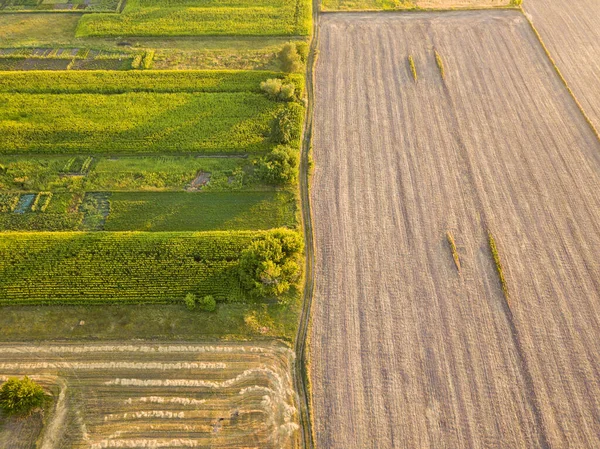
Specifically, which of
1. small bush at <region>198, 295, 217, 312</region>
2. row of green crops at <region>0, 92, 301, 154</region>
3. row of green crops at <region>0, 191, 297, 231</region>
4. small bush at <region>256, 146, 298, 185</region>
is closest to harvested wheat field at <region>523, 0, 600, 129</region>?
small bush at <region>256, 146, 298, 185</region>

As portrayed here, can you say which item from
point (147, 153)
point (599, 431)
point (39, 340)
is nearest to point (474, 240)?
point (599, 431)

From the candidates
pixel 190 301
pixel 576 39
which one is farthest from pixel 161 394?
pixel 576 39

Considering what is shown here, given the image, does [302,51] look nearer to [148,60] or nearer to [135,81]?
[148,60]

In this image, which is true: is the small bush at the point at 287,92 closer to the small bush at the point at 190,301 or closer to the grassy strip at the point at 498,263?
the small bush at the point at 190,301

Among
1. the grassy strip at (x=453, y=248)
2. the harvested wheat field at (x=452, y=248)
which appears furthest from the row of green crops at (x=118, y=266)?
the grassy strip at (x=453, y=248)

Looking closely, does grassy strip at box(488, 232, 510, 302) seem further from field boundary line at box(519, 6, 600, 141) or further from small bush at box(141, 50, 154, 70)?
small bush at box(141, 50, 154, 70)
